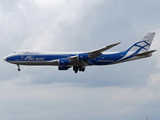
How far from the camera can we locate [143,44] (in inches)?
3637

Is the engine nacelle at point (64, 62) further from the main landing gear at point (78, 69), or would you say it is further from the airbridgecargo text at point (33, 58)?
the main landing gear at point (78, 69)

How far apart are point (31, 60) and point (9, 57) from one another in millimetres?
4976

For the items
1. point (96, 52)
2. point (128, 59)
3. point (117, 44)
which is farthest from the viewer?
point (128, 59)

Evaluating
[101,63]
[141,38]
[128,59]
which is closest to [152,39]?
[141,38]

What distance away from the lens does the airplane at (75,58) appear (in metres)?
82.6

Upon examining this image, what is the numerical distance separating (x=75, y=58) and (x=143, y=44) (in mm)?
18442

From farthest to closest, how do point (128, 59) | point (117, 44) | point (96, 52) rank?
point (128, 59), point (96, 52), point (117, 44)

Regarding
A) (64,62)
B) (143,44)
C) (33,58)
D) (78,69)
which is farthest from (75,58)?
(143,44)

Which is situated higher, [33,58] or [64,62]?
[33,58]

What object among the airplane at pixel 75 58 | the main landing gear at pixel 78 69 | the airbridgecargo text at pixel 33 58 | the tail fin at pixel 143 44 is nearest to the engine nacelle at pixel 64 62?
the airplane at pixel 75 58

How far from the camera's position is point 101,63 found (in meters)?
87.2

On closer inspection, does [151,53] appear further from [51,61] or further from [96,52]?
[51,61]

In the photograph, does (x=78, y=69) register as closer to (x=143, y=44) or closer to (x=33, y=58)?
(x=33, y=58)

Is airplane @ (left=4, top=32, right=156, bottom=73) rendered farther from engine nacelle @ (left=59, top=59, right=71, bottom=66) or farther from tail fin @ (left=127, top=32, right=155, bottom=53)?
tail fin @ (left=127, top=32, right=155, bottom=53)
